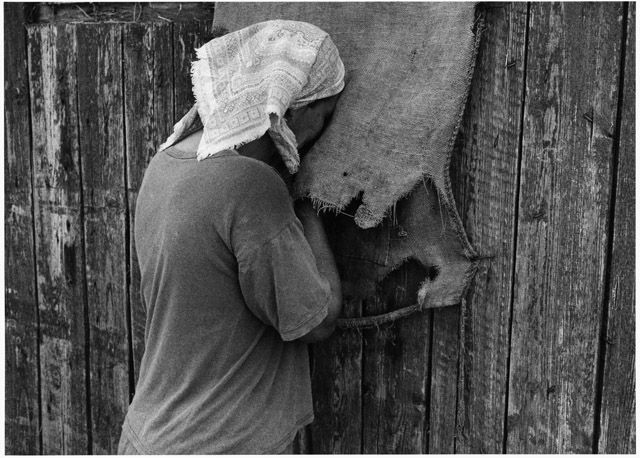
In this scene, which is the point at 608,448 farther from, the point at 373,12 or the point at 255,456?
the point at 373,12

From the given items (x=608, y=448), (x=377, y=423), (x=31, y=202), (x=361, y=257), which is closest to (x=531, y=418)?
(x=608, y=448)

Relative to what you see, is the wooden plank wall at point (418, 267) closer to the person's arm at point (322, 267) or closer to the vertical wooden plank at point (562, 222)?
the vertical wooden plank at point (562, 222)

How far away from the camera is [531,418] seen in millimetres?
2119

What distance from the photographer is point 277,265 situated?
1730 mm

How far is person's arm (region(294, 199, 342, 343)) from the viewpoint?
6.25 ft

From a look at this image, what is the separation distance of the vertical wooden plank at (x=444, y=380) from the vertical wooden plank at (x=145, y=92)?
113 cm

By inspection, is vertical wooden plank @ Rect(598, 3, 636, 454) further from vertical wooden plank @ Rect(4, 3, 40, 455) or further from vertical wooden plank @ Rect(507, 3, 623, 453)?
vertical wooden plank @ Rect(4, 3, 40, 455)

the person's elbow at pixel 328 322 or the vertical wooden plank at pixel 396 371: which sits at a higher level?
the person's elbow at pixel 328 322

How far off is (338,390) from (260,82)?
1.14 m

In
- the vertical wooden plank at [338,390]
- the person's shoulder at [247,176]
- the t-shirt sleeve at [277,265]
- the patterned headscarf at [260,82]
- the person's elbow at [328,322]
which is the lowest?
the vertical wooden plank at [338,390]

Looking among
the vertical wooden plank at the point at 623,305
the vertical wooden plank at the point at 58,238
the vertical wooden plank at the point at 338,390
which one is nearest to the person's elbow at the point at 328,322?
the vertical wooden plank at the point at 338,390

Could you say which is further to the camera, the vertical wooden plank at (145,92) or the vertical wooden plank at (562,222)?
the vertical wooden plank at (145,92)

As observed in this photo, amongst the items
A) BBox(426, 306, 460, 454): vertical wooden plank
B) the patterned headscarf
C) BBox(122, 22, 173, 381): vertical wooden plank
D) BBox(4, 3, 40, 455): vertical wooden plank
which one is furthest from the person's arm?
BBox(4, 3, 40, 455): vertical wooden plank

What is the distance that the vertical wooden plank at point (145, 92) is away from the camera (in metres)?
2.31
